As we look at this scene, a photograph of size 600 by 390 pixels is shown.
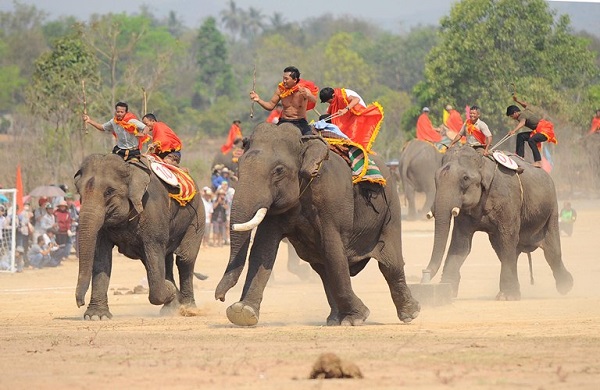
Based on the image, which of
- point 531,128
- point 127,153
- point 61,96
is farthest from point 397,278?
point 61,96

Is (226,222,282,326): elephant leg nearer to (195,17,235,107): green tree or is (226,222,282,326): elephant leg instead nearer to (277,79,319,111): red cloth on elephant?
(277,79,319,111): red cloth on elephant

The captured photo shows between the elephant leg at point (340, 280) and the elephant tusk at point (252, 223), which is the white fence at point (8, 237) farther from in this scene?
the elephant tusk at point (252, 223)

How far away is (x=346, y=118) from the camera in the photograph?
16.2 m

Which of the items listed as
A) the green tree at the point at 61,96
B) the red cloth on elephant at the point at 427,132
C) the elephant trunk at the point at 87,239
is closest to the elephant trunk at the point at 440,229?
the elephant trunk at the point at 87,239

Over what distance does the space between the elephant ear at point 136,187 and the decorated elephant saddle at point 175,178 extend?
60cm

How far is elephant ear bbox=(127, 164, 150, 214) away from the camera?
17.2 meters

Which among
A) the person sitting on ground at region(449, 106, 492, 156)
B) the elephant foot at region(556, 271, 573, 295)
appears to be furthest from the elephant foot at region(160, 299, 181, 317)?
the elephant foot at region(556, 271, 573, 295)

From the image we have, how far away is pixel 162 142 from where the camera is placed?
763 inches

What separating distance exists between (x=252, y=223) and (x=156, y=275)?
12.6 feet

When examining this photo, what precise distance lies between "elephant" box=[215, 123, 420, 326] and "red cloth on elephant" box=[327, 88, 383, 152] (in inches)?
20.9

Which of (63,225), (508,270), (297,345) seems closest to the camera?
(297,345)

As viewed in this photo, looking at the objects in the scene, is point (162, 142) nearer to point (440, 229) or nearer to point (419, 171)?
point (440, 229)

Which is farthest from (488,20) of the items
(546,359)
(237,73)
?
(237,73)

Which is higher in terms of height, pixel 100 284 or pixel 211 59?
pixel 100 284
